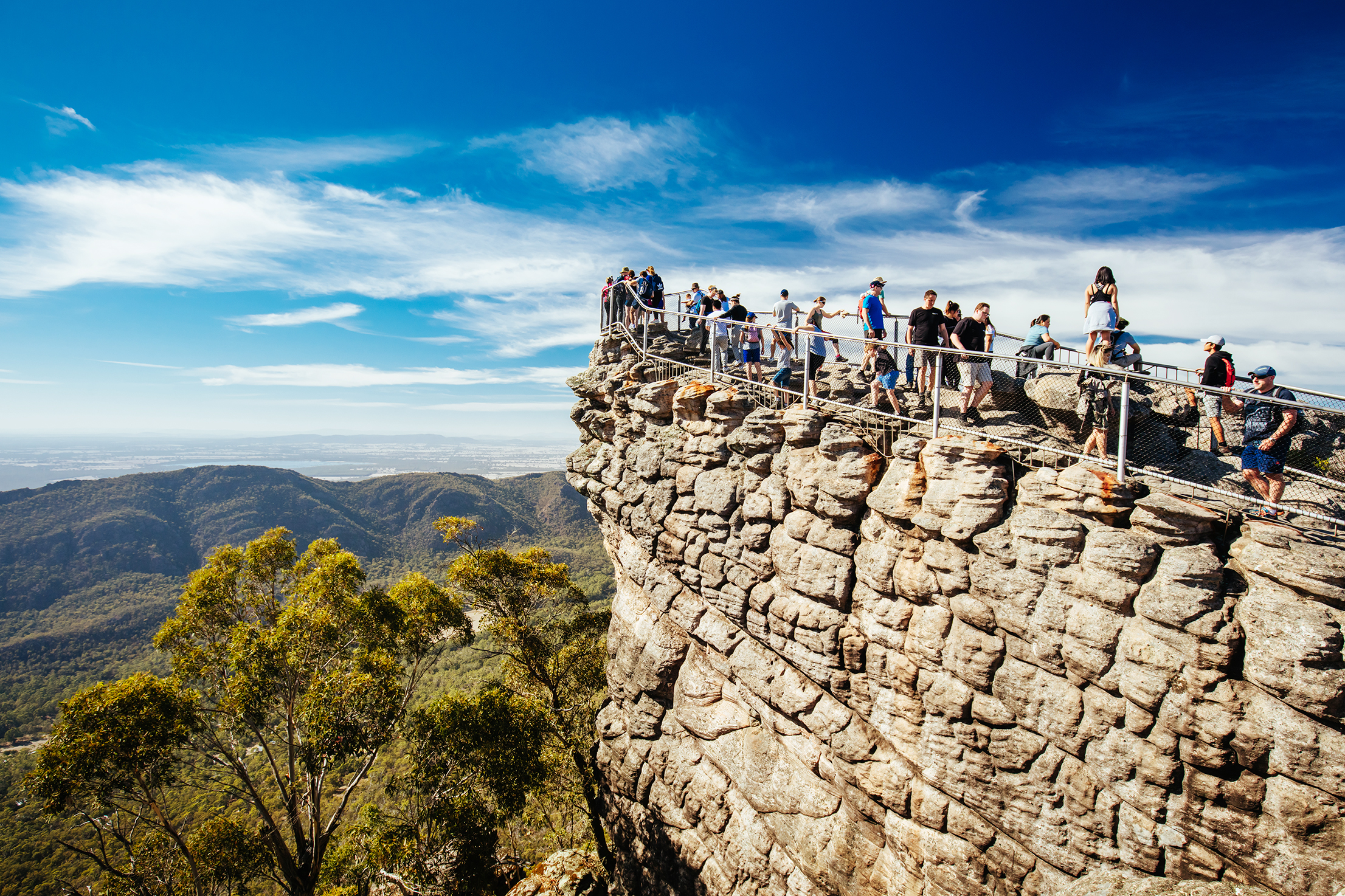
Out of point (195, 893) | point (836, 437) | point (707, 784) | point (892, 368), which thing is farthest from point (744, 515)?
point (195, 893)

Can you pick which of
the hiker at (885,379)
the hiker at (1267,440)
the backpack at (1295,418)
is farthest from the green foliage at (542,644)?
the backpack at (1295,418)

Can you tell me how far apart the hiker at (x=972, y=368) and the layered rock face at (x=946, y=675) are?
1543mm

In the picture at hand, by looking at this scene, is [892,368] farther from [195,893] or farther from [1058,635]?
[195,893]

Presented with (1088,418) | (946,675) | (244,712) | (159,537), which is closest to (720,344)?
(1088,418)

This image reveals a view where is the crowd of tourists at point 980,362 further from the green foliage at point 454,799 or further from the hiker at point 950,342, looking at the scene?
the green foliage at point 454,799

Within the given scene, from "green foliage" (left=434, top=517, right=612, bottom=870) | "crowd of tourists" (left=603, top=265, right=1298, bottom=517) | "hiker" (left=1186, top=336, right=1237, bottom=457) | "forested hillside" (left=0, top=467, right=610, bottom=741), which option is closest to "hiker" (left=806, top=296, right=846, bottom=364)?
"crowd of tourists" (left=603, top=265, right=1298, bottom=517)

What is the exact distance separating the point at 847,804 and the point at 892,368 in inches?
309

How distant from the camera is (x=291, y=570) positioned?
15844 mm

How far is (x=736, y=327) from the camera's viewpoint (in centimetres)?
1430

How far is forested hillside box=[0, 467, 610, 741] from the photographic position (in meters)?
67.6

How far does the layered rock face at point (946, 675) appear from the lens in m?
5.57

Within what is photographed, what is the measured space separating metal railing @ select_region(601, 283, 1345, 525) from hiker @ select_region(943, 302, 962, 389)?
4 centimetres

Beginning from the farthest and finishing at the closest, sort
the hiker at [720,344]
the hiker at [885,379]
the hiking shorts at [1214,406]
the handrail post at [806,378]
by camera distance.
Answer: the hiker at [720,344], the handrail post at [806,378], the hiker at [885,379], the hiking shorts at [1214,406]

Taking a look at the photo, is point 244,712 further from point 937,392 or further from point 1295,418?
point 1295,418
